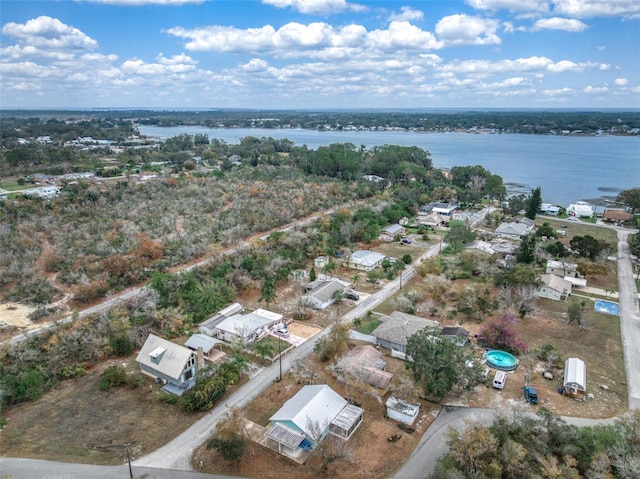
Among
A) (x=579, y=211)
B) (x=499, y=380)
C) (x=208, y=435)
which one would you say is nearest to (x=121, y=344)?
(x=208, y=435)

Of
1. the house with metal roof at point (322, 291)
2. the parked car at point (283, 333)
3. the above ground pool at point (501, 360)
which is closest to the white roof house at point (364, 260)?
the house with metal roof at point (322, 291)

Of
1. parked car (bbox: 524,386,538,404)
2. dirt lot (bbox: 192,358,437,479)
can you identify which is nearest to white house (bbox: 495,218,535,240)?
parked car (bbox: 524,386,538,404)

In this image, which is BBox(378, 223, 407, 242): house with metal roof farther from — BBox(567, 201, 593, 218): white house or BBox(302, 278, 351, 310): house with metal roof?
BBox(567, 201, 593, 218): white house

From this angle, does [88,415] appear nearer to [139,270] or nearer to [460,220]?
[139,270]

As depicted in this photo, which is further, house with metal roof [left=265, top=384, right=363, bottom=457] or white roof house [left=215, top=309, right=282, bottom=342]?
white roof house [left=215, top=309, right=282, bottom=342]

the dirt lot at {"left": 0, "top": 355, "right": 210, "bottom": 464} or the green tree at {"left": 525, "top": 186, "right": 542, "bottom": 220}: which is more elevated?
the green tree at {"left": 525, "top": 186, "right": 542, "bottom": 220}

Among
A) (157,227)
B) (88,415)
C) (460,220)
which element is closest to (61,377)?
(88,415)
